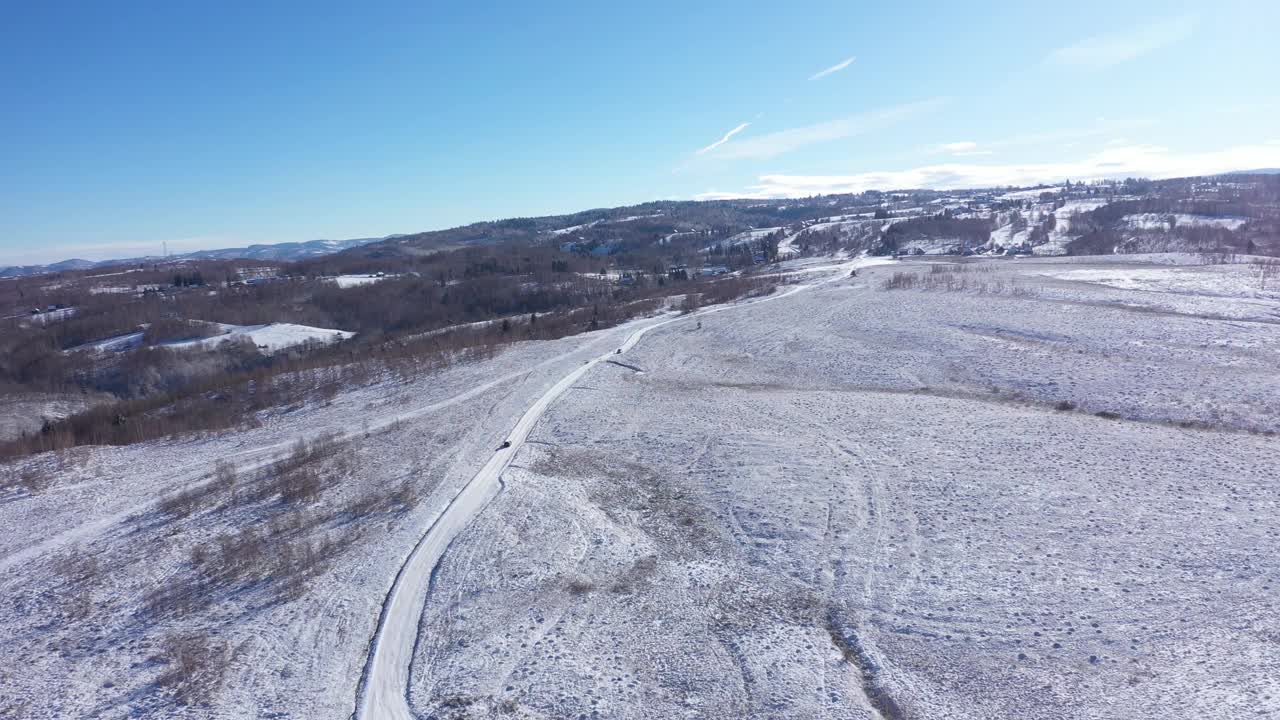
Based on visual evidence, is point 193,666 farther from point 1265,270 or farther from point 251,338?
point 1265,270

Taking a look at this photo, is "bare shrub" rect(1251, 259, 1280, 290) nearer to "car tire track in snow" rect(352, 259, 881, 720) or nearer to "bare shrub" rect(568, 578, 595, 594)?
"car tire track in snow" rect(352, 259, 881, 720)

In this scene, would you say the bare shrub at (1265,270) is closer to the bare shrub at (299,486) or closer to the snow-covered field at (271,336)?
the bare shrub at (299,486)

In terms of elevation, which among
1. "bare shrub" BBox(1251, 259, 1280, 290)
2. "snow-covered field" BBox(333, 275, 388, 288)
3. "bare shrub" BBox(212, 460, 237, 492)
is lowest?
"bare shrub" BBox(212, 460, 237, 492)

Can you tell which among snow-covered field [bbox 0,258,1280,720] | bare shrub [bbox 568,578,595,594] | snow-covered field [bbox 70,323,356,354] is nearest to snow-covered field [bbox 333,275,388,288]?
snow-covered field [bbox 70,323,356,354]

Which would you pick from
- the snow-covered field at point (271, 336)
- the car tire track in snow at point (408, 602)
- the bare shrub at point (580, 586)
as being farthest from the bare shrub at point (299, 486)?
the snow-covered field at point (271, 336)

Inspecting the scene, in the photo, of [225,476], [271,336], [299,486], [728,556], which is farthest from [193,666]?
[271,336]

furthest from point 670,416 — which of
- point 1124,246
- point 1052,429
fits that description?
point 1124,246

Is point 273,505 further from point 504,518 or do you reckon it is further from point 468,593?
point 468,593
